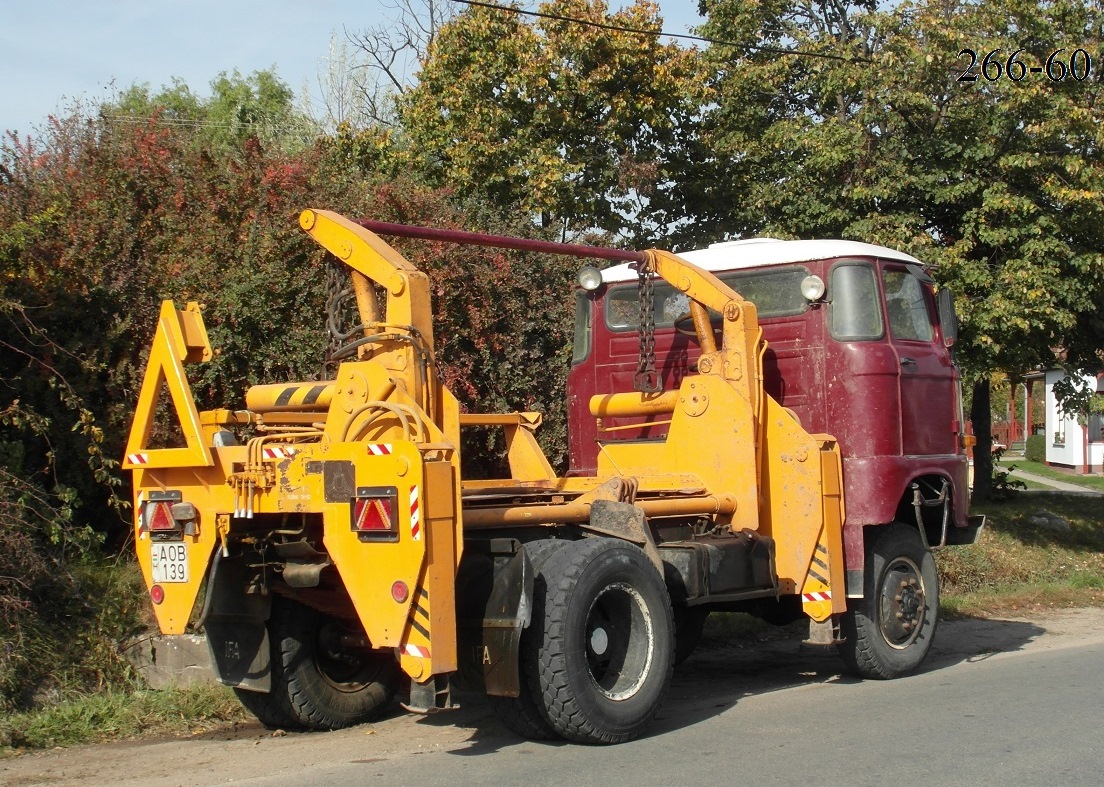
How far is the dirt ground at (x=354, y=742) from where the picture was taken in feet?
19.7

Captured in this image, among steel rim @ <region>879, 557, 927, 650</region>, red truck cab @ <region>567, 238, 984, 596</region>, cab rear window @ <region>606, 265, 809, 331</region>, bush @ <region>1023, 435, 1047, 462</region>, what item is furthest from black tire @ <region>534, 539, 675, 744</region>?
bush @ <region>1023, 435, 1047, 462</region>

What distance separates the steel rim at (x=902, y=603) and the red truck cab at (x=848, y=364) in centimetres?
37

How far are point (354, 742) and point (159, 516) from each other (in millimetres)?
1615

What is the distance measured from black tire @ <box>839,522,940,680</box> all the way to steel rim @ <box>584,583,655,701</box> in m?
2.34

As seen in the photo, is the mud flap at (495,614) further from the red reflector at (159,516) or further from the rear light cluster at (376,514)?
the red reflector at (159,516)

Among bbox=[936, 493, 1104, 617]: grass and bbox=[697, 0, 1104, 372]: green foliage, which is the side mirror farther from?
bbox=[697, 0, 1104, 372]: green foliage

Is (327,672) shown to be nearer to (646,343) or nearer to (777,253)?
(646,343)

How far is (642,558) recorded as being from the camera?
261 inches

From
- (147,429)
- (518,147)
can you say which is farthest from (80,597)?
(518,147)

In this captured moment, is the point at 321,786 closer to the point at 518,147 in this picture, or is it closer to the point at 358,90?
the point at 518,147

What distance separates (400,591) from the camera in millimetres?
5695

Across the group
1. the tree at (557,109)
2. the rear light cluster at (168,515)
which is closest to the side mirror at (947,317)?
the rear light cluster at (168,515)

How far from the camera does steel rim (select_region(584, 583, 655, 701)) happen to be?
6.50 metres

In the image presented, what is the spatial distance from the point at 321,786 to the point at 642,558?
2041 mm
